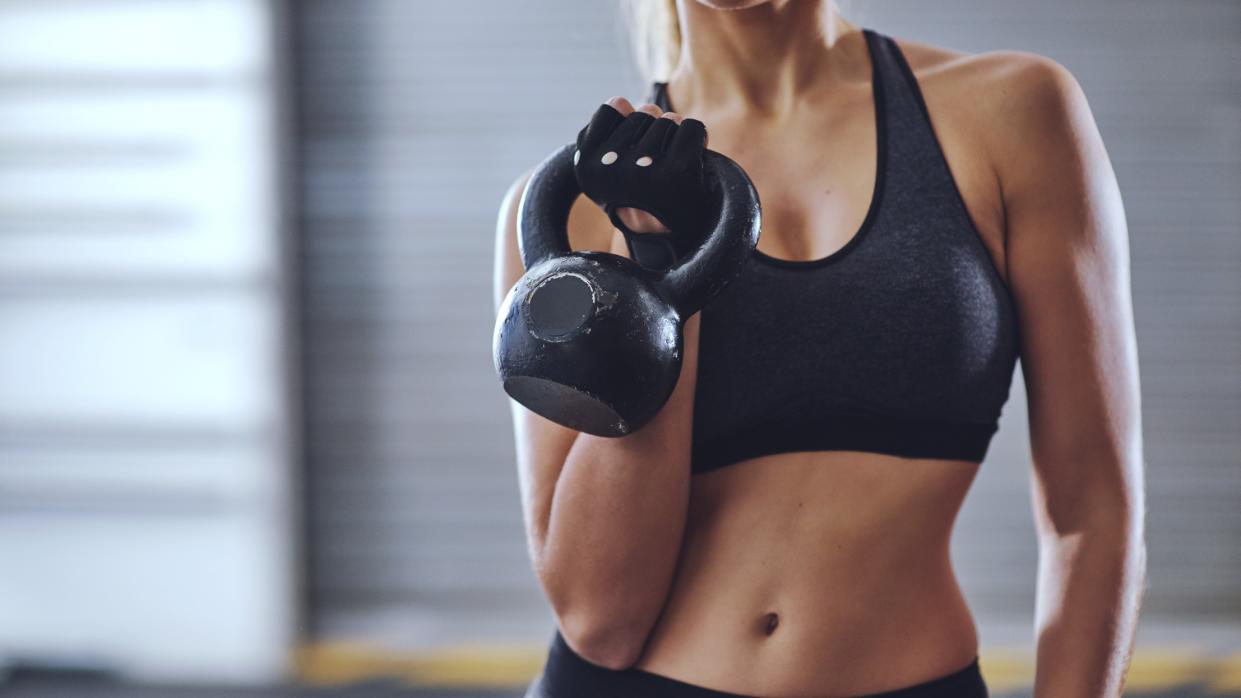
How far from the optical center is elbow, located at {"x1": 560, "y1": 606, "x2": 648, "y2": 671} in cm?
71

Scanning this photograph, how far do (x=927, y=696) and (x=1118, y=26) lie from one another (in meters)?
2.02

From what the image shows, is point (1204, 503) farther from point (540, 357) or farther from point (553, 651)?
point (540, 357)

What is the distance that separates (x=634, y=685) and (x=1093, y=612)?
1.05ft

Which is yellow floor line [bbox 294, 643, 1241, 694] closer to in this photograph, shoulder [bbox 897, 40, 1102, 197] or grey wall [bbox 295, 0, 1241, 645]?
grey wall [bbox 295, 0, 1241, 645]

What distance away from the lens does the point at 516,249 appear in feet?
2.52

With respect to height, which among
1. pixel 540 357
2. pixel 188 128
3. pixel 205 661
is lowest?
pixel 205 661

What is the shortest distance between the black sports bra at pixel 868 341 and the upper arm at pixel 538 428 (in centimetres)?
11

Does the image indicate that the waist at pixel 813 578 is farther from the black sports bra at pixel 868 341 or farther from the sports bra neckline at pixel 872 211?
the sports bra neckline at pixel 872 211

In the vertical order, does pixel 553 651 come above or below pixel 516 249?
below

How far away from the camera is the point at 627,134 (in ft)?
1.82

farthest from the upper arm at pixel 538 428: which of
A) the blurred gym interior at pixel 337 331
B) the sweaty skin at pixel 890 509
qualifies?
the blurred gym interior at pixel 337 331

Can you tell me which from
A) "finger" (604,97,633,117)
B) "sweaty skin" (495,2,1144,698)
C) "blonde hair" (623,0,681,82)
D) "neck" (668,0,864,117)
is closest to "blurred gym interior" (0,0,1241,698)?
"blonde hair" (623,0,681,82)

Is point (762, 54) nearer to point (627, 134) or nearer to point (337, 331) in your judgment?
point (627, 134)

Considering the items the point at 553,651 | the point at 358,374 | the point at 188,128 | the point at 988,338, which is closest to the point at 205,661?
the point at 358,374
